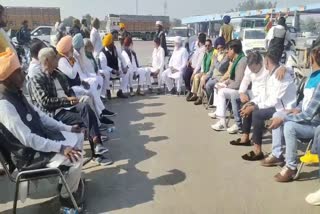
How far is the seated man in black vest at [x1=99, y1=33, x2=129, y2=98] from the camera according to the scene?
9237 mm

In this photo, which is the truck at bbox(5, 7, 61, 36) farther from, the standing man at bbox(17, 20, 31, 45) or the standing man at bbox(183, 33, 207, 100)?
the standing man at bbox(183, 33, 207, 100)

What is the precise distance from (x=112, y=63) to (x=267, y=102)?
5.00 m

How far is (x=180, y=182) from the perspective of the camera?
4566 mm

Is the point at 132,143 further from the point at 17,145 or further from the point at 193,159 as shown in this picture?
the point at 17,145

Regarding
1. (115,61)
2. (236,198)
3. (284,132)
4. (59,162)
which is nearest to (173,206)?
(236,198)

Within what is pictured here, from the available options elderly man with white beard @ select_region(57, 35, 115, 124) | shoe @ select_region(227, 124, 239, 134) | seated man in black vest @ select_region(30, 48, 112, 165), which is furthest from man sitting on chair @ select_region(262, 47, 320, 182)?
elderly man with white beard @ select_region(57, 35, 115, 124)

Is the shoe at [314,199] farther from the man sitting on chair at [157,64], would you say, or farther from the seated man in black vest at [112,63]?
the man sitting on chair at [157,64]

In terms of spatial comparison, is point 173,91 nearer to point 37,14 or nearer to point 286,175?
point 286,175

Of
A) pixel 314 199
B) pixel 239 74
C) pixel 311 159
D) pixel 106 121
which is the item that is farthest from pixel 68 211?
pixel 239 74

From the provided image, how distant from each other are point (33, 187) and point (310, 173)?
10.6 feet

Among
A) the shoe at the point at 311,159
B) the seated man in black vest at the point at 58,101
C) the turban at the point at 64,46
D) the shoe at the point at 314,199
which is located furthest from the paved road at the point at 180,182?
the turban at the point at 64,46

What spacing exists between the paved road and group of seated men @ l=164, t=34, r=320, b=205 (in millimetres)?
237

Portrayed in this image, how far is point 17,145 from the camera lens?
11.5 feet

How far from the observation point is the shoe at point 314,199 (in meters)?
3.94
